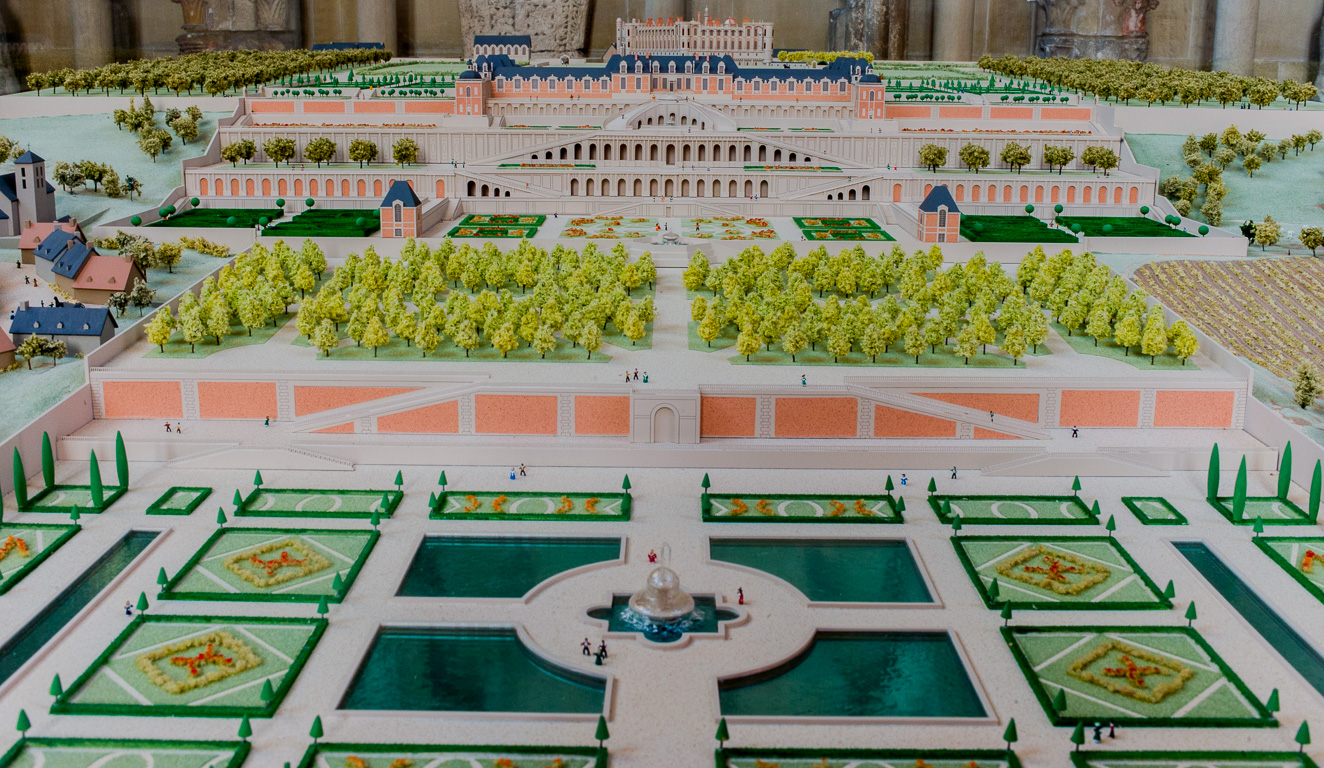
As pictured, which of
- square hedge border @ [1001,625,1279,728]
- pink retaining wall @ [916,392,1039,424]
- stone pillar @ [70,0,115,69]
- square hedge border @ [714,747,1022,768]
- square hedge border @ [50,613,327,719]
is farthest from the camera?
stone pillar @ [70,0,115,69]

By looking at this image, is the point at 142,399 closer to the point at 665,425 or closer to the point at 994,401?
the point at 665,425

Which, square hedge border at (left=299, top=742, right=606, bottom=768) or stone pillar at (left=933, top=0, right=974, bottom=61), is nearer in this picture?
square hedge border at (left=299, top=742, right=606, bottom=768)

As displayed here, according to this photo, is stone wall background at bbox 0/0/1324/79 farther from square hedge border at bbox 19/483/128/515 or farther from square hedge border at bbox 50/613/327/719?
square hedge border at bbox 50/613/327/719

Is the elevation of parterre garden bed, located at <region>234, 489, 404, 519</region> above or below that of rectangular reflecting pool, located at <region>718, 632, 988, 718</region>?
above

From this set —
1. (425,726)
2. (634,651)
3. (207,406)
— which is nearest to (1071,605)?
(634,651)

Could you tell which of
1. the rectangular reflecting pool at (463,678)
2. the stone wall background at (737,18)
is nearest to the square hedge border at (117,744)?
the rectangular reflecting pool at (463,678)

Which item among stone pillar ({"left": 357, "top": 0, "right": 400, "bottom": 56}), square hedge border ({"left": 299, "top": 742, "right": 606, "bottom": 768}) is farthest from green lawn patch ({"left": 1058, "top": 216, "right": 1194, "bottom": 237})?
stone pillar ({"left": 357, "top": 0, "right": 400, "bottom": 56})

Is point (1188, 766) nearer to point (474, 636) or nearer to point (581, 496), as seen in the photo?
point (474, 636)
